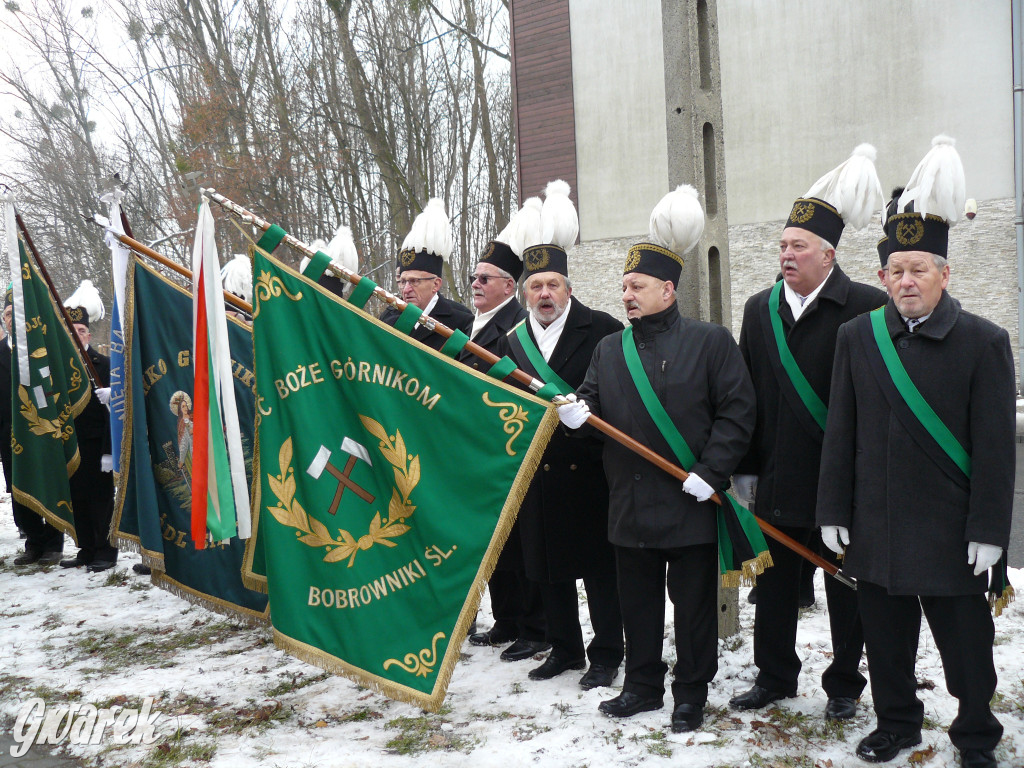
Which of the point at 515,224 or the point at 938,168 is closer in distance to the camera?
the point at 938,168

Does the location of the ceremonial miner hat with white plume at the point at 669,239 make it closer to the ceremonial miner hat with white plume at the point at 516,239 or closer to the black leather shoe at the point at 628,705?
the ceremonial miner hat with white plume at the point at 516,239

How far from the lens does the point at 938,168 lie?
3344 millimetres

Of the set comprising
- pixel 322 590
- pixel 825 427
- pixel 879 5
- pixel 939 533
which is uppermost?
pixel 879 5

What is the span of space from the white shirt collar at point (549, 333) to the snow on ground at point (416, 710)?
158 centimetres

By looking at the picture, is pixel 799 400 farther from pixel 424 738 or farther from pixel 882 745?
pixel 424 738

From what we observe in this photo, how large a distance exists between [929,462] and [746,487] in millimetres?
1018

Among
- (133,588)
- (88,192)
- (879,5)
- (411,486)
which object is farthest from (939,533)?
(88,192)

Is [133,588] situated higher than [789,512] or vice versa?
[789,512]

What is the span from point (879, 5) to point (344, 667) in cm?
1826

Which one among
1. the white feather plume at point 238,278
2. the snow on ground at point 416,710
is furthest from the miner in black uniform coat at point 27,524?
the snow on ground at point 416,710

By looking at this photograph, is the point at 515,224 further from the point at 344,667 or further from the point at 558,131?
the point at 558,131

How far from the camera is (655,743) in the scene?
11.9 feet

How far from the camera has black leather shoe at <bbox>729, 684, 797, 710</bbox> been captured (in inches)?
156

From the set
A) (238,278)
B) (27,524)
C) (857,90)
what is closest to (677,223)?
(238,278)
